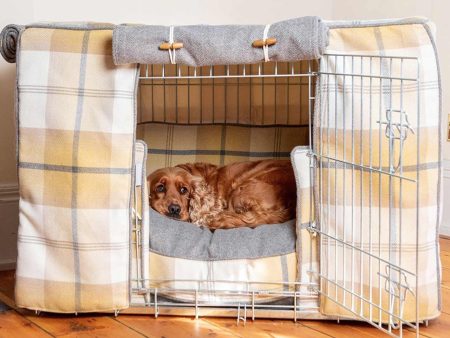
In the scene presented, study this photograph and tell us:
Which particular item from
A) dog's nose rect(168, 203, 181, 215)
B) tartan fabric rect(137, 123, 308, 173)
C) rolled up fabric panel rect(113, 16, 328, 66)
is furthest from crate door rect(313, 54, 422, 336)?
tartan fabric rect(137, 123, 308, 173)

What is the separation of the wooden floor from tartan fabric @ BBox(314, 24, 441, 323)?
0.08 metres

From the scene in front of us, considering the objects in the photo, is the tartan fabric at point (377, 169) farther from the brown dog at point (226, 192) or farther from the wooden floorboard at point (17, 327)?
the wooden floorboard at point (17, 327)

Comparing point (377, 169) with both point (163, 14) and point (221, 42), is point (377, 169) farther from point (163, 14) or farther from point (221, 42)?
point (163, 14)

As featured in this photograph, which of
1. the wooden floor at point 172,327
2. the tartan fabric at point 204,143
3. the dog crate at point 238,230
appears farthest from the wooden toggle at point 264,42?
the tartan fabric at point 204,143

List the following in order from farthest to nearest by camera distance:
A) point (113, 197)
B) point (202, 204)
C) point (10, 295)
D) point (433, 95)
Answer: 1. point (202, 204)
2. point (10, 295)
3. point (113, 197)
4. point (433, 95)

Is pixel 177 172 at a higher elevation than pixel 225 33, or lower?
lower

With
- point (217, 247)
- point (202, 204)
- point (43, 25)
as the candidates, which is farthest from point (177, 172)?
point (43, 25)

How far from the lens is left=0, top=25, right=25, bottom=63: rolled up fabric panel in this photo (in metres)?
2.33

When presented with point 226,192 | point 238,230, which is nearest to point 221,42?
point 238,230

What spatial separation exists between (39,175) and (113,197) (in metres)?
0.24

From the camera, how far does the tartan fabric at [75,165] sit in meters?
2.27

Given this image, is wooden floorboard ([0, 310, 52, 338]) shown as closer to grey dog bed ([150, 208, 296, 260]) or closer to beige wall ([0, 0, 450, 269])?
grey dog bed ([150, 208, 296, 260])

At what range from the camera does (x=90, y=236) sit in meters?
2.30

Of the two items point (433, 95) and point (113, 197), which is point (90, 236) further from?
point (433, 95)
